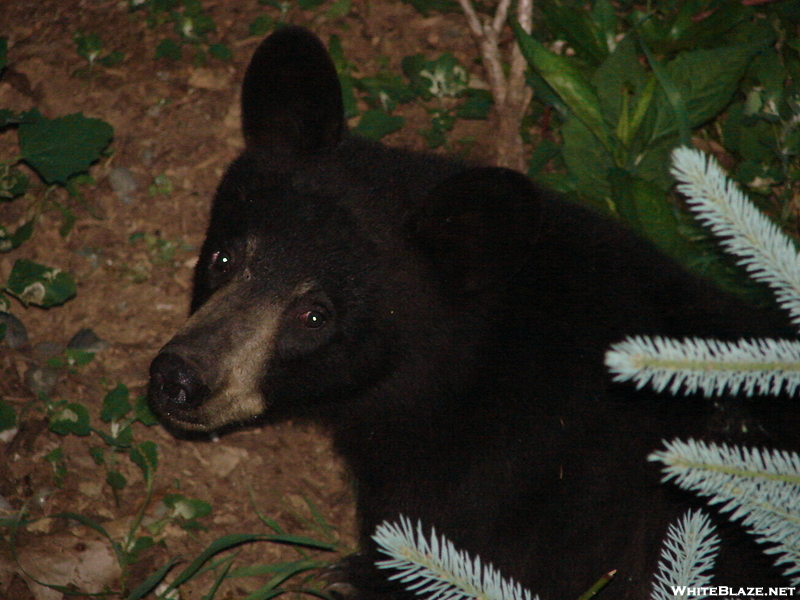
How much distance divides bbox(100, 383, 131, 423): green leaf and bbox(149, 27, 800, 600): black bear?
2.73 feet

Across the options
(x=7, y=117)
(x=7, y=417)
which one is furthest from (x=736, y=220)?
(x=7, y=117)

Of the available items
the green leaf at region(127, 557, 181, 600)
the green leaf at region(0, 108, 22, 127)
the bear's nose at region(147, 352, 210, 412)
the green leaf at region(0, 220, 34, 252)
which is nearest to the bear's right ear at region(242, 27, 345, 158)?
the bear's nose at region(147, 352, 210, 412)

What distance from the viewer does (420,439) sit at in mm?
3086

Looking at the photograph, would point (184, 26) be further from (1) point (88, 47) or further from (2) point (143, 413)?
(2) point (143, 413)

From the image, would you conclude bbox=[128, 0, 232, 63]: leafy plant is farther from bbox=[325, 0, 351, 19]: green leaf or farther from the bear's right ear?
the bear's right ear

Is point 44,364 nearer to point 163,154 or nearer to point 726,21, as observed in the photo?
point 163,154

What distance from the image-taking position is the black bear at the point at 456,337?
2.73 metres

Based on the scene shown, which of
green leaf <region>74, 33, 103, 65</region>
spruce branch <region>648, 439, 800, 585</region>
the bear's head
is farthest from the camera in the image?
green leaf <region>74, 33, 103, 65</region>

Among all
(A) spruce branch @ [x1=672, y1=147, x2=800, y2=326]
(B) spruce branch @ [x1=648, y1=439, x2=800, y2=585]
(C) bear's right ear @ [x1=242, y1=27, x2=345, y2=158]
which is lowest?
(C) bear's right ear @ [x1=242, y1=27, x2=345, y2=158]

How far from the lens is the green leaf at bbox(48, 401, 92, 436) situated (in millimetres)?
3615

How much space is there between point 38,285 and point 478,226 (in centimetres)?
212

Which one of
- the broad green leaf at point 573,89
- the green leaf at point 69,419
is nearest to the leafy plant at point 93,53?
the green leaf at point 69,419

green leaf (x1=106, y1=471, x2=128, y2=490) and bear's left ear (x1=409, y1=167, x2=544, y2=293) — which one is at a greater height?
bear's left ear (x1=409, y1=167, x2=544, y2=293)

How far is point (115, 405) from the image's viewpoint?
12.1ft
